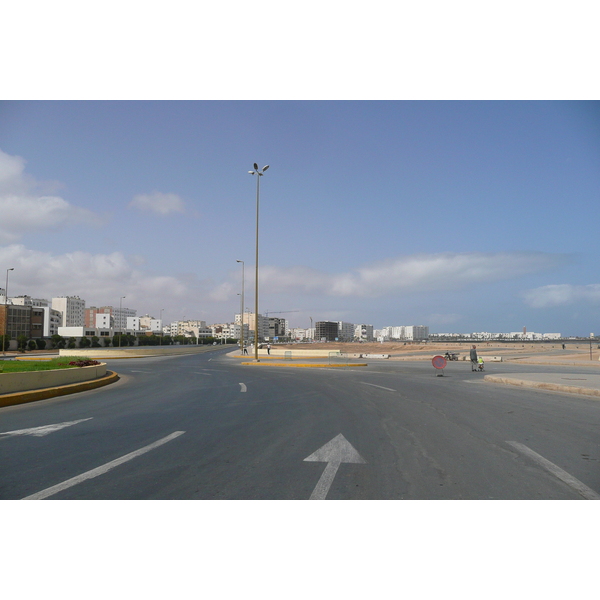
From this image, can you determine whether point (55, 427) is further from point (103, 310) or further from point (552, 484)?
point (103, 310)

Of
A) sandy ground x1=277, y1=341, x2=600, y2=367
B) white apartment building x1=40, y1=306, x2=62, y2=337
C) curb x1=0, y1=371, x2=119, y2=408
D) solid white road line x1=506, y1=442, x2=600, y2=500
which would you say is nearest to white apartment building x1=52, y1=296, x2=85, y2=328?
white apartment building x1=40, y1=306, x2=62, y2=337

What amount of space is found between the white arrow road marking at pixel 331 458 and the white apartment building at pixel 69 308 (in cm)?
19108

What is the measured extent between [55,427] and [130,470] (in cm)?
380

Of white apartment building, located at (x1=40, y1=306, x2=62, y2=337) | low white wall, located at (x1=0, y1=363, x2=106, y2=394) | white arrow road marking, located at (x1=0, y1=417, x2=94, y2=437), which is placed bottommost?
white arrow road marking, located at (x1=0, y1=417, x2=94, y2=437)

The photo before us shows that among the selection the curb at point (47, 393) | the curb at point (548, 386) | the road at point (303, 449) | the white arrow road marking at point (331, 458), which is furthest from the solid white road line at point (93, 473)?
the curb at point (548, 386)

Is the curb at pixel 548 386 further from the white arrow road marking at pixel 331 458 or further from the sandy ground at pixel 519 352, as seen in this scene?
the sandy ground at pixel 519 352

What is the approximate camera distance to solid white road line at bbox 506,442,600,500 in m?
4.69

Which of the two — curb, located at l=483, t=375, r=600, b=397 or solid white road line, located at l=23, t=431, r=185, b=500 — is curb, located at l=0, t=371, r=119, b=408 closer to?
solid white road line, located at l=23, t=431, r=185, b=500

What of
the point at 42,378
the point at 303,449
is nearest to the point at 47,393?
the point at 42,378

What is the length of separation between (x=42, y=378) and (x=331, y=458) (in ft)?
37.0

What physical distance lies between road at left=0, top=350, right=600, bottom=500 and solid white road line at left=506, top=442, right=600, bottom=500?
2cm

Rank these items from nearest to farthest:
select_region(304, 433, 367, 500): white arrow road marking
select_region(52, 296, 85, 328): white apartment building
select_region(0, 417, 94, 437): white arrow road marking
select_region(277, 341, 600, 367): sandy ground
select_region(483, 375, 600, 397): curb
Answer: select_region(304, 433, 367, 500): white arrow road marking, select_region(0, 417, 94, 437): white arrow road marking, select_region(483, 375, 600, 397): curb, select_region(277, 341, 600, 367): sandy ground, select_region(52, 296, 85, 328): white apartment building

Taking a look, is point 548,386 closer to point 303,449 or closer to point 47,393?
point 303,449

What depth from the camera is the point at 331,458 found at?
234 inches
